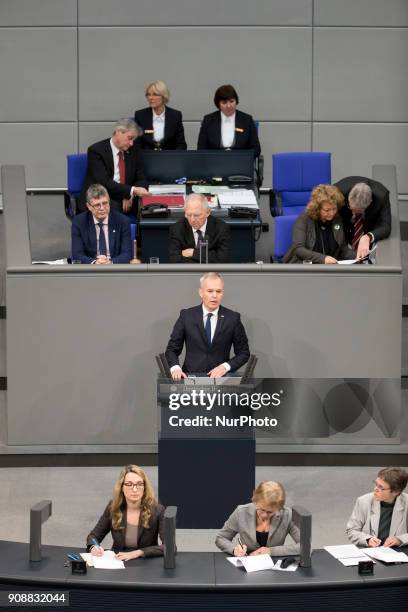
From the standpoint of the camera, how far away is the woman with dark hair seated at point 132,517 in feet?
18.5

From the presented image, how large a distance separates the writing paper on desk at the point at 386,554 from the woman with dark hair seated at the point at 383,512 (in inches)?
6.3

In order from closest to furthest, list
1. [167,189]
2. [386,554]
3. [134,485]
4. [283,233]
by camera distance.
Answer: [386,554] → [134,485] → [283,233] → [167,189]

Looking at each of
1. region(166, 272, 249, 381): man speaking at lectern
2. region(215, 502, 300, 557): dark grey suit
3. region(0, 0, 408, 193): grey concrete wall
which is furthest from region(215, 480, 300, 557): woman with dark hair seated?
region(0, 0, 408, 193): grey concrete wall

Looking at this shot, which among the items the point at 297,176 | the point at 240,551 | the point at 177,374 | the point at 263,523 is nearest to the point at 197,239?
the point at 177,374

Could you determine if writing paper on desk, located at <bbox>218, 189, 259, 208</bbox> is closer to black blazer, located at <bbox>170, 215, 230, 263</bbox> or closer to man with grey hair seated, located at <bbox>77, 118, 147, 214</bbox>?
man with grey hair seated, located at <bbox>77, 118, 147, 214</bbox>

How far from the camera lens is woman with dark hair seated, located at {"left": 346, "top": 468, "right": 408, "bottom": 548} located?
5770 millimetres

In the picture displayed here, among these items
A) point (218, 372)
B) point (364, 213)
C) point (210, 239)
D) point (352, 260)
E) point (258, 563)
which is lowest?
point (258, 563)

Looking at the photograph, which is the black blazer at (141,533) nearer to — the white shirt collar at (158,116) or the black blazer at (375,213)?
Result: the black blazer at (375,213)

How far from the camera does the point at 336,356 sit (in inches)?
314

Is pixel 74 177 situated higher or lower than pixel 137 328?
higher

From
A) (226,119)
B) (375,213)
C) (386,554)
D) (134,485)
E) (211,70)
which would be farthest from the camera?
(211,70)

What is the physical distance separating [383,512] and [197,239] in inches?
113

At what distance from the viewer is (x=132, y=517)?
570cm

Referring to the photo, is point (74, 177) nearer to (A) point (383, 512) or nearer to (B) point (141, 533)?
(B) point (141, 533)
